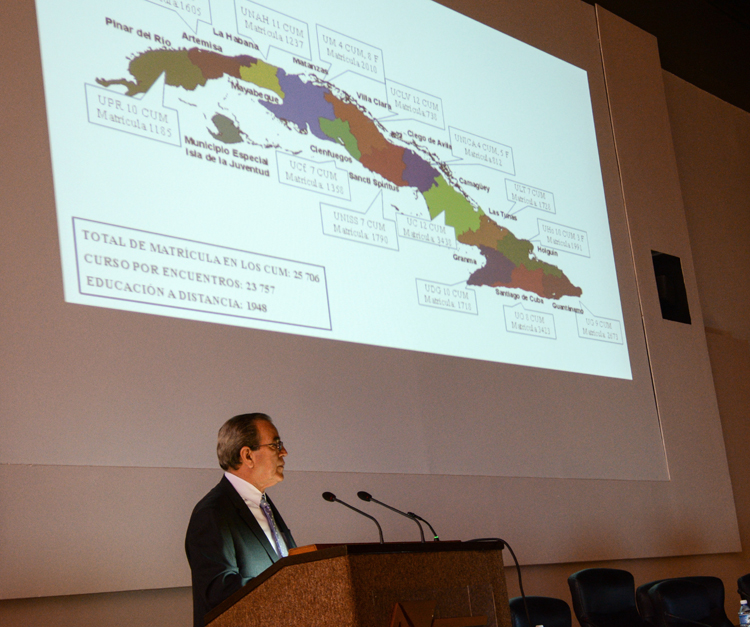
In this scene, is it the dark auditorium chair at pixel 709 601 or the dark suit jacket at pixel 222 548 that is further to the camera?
the dark auditorium chair at pixel 709 601

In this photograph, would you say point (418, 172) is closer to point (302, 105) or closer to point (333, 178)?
point (333, 178)

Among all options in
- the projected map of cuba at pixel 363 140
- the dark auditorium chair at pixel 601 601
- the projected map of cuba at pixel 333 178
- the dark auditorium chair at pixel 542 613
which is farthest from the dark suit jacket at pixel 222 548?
the dark auditorium chair at pixel 601 601

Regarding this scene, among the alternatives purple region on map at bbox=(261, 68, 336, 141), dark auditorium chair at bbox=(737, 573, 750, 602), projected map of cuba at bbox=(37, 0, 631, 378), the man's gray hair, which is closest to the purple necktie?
the man's gray hair

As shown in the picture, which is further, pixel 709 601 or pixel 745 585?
pixel 745 585

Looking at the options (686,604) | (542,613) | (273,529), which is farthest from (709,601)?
(273,529)

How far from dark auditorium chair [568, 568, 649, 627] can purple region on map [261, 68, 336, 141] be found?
2.23 metres

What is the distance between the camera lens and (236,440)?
2.72 metres

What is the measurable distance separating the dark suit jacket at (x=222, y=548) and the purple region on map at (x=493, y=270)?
6.90 ft

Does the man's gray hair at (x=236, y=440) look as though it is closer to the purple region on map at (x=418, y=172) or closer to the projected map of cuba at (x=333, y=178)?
the projected map of cuba at (x=333, y=178)

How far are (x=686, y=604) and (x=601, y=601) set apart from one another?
0.35 m

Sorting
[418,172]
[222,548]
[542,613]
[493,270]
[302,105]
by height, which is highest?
[302,105]

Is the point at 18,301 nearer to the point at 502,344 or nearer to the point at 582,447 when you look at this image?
the point at 502,344

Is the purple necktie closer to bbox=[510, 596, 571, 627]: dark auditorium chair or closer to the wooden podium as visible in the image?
the wooden podium

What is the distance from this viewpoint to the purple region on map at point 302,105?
385 cm
